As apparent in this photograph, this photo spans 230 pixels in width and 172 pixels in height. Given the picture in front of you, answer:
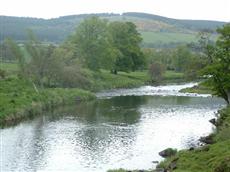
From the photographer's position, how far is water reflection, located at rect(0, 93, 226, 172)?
144 ft

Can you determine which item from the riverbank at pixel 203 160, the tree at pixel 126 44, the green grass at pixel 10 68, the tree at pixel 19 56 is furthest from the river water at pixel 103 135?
the tree at pixel 126 44

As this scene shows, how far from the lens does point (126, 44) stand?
14075cm

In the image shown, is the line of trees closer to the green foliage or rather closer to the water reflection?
the green foliage

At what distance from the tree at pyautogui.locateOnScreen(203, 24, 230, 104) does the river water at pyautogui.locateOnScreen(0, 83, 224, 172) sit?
16.4 ft

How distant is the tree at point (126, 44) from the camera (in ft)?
454

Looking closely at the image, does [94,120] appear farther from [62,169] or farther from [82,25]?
[82,25]

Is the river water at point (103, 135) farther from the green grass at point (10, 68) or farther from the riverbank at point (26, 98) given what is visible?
the green grass at point (10, 68)

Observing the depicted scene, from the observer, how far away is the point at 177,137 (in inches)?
2172

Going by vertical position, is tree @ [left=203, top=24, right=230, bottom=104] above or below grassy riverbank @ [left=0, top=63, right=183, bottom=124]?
above

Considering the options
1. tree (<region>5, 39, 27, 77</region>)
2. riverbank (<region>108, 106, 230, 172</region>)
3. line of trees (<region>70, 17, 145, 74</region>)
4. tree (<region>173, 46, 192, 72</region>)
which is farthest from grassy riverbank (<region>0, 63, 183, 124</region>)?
tree (<region>173, 46, 192, 72</region>)

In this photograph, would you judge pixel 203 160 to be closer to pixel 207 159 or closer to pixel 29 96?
pixel 207 159

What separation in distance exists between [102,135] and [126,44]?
86655mm

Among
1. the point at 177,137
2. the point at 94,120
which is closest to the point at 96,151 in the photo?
the point at 177,137

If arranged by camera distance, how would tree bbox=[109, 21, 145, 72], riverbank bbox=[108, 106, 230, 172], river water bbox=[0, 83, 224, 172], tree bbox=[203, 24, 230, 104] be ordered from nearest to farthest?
riverbank bbox=[108, 106, 230, 172] < river water bbox=[0, 83, 224, 172] < tree bbox=[203, 24, 230, 104] < tree bbox=[109, 21, 145, 72]
